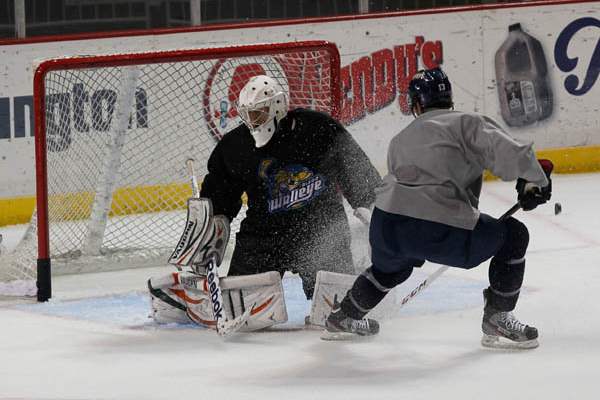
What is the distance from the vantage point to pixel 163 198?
5.96m

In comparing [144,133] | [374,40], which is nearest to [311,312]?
[144,133]

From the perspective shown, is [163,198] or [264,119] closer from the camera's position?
[264,119]

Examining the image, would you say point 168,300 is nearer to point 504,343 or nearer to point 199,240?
point 199,240

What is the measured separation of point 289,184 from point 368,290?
0.57m

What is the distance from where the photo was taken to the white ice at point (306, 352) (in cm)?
362

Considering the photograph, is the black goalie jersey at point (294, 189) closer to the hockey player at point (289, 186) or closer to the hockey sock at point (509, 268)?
the hockey player at point (289, 186)

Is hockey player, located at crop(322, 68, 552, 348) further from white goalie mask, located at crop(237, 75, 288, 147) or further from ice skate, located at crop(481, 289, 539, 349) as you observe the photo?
white goalie mask, located at crop(237, 75, 288, 147)

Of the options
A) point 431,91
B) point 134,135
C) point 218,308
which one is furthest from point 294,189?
point 134,135

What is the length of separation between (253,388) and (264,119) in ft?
3.31

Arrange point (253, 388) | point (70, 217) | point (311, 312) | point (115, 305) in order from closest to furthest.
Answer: point (253, 388) → point (311, 312) → point (115, 305) → point (70, 217)

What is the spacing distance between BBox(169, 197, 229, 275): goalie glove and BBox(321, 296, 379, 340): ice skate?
426 millimetres

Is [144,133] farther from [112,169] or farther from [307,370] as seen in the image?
[307,370]

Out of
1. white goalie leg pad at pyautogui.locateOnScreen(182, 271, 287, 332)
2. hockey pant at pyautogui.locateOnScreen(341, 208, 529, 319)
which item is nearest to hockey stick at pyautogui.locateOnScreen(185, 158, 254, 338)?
white goalie leg pad at pyautogui.locateOnScreen(182, 271, 287, 332)

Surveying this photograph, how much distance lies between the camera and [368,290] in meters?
4.02
